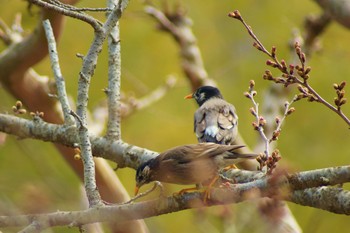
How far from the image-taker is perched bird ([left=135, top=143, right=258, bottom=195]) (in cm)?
366

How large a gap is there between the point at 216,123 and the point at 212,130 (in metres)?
0.12

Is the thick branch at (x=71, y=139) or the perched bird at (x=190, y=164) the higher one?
the thick branch at (x=71, y=139)

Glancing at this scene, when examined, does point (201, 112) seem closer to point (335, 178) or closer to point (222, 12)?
point (335, 178)

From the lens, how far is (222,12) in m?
12.7

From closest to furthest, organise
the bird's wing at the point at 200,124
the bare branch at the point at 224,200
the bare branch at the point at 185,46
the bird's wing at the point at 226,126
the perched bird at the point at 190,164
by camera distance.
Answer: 1. the bare branch at the point at 224,200
2. the perched bird at the point at 190,164
3. the bird's wing at the point at 226,126
4. the bird's wing at the point at 200,124
5. the bare branch at the point at 185,46

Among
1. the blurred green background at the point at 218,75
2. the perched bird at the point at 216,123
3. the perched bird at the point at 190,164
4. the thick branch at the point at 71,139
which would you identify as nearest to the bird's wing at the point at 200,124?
the perched bird at the point at 216,123

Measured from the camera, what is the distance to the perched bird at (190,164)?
366cm

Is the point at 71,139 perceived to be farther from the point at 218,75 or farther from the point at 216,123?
the point at 218,75

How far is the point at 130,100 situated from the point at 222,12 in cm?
642

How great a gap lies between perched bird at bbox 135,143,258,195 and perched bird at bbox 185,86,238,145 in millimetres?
1084

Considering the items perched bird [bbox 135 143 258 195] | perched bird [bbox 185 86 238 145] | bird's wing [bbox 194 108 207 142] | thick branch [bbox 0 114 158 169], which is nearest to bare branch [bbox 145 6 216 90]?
perched bird [bbox 185 86 238 145]

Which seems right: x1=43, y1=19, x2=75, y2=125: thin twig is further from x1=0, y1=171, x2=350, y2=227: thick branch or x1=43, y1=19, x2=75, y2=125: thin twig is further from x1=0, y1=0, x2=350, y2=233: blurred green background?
x1=0, y1=0, x2=350, y2=233: blurred green background

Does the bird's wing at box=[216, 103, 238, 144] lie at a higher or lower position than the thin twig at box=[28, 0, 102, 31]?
higher

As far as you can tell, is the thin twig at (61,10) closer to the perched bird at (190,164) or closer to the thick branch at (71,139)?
the perched bird at (190,164)
